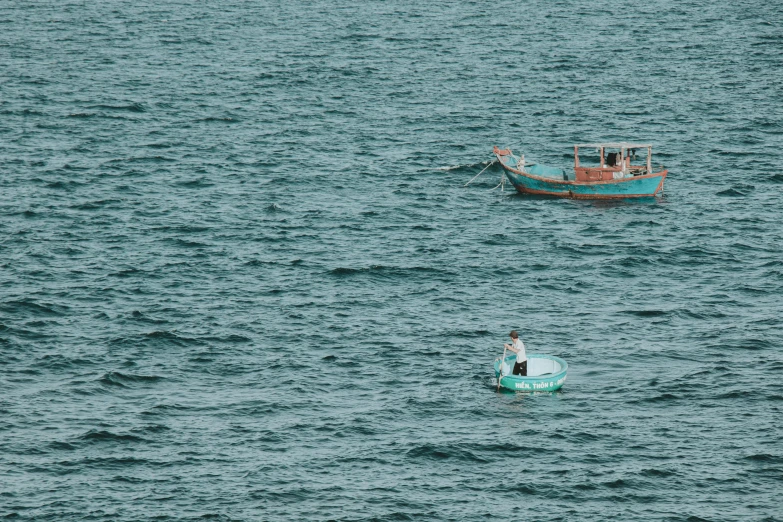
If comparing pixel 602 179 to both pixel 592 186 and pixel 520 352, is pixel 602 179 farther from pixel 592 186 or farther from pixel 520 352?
pixel 520 352

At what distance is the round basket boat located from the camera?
53000mm

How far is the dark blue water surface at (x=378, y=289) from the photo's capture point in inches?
1857

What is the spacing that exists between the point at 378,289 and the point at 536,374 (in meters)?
14.1

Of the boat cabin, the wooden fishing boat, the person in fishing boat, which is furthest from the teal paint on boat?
the person in fishing boat

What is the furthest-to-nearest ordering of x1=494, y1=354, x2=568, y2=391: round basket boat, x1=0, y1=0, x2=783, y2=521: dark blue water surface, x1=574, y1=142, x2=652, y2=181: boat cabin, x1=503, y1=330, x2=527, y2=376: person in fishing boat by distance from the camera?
x1=574, y1=142, x2=652, y2=181: boat cabin < x1=503, y1=330, x2=527, y2=376: person in fishing boat < x1=494, y1=354, x2=568, y2=391: round basket boat < x1=0, y1=0, x2=783, y2=521: dark blue water surface

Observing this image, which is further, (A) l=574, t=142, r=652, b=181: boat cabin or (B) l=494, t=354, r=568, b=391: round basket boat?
(A) l=574, t=142, r=652, b=181: boat cabin

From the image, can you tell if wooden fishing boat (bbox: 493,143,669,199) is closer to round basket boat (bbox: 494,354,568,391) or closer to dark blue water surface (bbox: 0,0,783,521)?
dark blue water surface (bbox: 0,0,783,521)

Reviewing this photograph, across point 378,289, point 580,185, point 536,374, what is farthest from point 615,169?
point 536,374

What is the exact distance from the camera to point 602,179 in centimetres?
8250

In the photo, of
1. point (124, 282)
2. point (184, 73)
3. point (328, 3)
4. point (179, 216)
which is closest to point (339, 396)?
point (124, 282)

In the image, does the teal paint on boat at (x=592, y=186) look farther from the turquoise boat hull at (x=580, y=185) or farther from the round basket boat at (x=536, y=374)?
the round basket boat at (x=536, y=374)

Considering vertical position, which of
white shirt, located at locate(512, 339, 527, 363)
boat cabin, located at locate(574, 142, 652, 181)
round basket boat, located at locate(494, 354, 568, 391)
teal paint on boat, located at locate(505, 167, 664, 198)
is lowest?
round basket boat, located at locate(494, 354, 568, 391)

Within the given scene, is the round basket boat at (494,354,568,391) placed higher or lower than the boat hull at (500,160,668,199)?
lower

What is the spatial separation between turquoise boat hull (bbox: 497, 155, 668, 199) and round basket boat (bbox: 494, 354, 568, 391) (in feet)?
95.1
